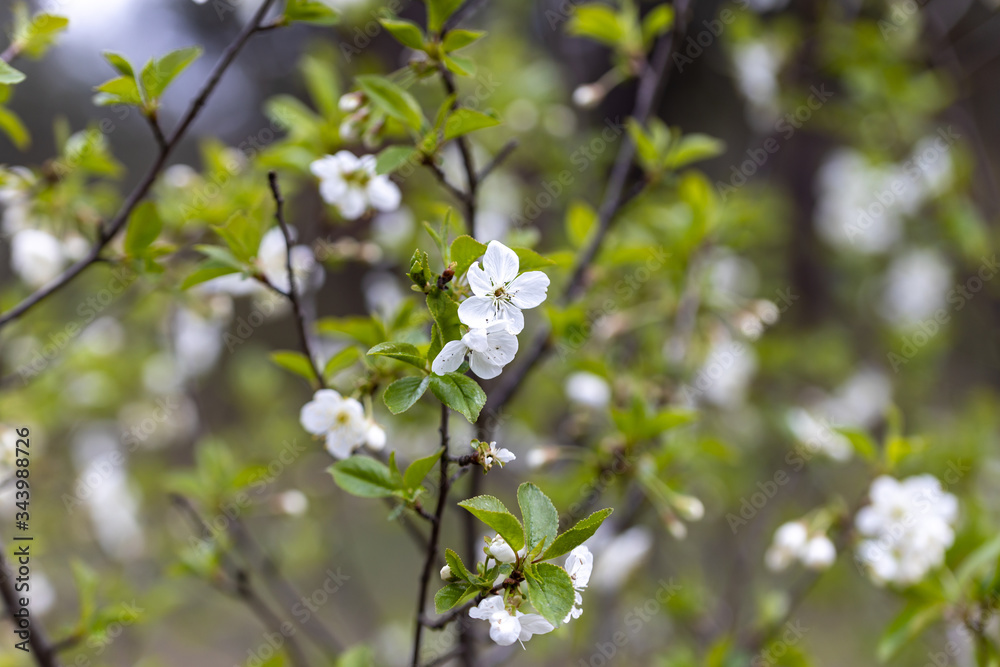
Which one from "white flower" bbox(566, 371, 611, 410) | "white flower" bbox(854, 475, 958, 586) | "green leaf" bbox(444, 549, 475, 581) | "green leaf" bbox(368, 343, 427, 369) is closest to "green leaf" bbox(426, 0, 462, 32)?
"green leaf" bbox(368, 343, 427, 369)

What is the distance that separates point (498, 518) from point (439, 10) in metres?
0.67

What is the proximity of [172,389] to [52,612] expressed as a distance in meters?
1.03

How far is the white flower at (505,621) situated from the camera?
0.68 m

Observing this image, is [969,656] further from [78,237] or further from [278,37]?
[278,37]

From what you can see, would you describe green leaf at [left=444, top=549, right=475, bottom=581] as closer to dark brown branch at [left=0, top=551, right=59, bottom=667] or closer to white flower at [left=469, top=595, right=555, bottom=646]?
white flower at [left=469, top=595, right=555, bottom=646]

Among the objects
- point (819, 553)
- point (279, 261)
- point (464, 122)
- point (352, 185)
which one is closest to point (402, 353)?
point (464, 122)

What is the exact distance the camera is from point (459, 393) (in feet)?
2.22

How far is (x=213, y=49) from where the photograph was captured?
438cm

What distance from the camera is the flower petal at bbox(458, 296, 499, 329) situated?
0.67 metres

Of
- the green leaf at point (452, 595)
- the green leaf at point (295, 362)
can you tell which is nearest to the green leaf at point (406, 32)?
the green leaf at point (295, 362)

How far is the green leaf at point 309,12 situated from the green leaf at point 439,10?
185mm

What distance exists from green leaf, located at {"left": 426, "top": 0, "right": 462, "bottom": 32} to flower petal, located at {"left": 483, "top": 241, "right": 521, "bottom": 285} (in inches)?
15.3

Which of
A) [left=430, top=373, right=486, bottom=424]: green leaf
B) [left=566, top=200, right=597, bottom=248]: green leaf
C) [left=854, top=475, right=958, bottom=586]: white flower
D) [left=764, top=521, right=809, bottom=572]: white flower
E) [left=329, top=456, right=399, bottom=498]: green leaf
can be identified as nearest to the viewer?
[left=430, top=373, right=486, bottom=424]: green leaf

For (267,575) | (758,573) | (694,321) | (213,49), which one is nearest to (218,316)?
(267,575)
